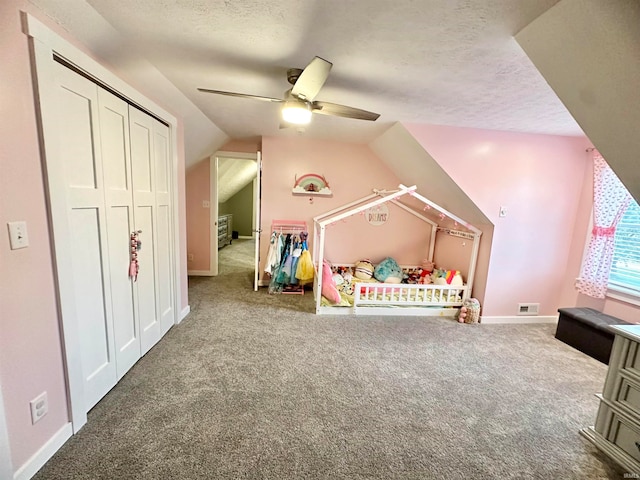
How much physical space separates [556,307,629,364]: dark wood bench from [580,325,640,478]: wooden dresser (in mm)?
1156

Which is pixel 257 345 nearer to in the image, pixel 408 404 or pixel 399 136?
pixel 408 404

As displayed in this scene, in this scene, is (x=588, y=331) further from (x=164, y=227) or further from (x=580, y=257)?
(x=164, y=227)

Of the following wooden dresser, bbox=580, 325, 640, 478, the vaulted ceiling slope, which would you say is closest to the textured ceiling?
the vaulted ceiling slope

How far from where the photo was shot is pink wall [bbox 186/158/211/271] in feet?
14.3

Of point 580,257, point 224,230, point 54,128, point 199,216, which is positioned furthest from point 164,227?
point 580,257

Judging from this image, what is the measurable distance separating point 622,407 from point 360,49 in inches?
99.8

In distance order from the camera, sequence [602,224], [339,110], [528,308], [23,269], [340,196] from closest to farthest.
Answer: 1. [23,269]
2. [339,110]
3. [602,224]
4. [528,308]
5. [340,196]

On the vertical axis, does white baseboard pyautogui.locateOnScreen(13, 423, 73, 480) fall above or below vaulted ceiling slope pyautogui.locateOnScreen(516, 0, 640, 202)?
below

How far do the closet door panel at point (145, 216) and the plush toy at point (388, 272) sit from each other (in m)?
2.85

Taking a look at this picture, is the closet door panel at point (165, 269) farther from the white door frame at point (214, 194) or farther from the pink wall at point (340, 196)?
the white door frame at point (214, 194)

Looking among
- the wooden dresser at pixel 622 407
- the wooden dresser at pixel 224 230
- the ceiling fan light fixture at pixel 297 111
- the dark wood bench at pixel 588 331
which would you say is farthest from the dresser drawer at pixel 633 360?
the wooden dresser at pixel 224 230

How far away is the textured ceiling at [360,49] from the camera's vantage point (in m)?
1.23

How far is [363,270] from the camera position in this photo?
158 inches

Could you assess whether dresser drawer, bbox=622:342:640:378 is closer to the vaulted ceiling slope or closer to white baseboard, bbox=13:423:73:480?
the vaulted ceiling slope
